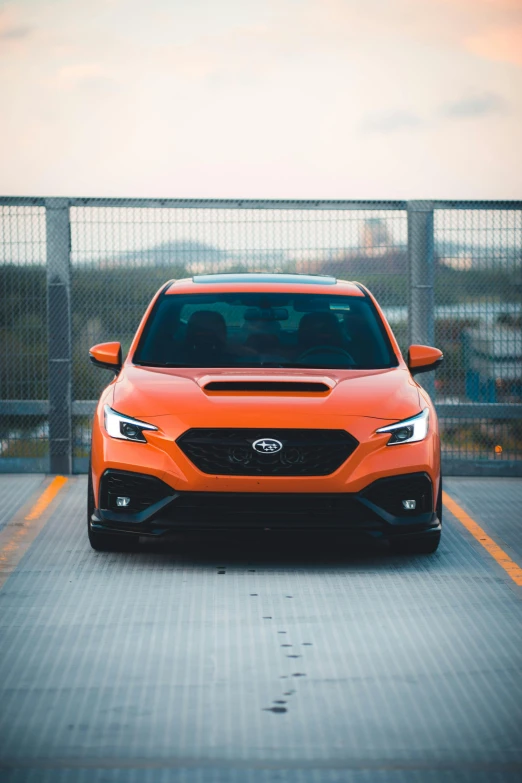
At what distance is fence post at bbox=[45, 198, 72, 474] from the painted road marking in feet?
3.27

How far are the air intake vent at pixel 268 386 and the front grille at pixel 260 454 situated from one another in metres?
0.39

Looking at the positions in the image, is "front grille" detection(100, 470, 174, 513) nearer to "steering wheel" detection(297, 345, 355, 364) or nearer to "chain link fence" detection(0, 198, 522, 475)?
"steering wheel" detection(297, 345, 355, 364)

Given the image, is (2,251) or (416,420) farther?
(2,251)

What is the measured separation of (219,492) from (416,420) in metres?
1.24

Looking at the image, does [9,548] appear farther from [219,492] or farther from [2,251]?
[2,251]

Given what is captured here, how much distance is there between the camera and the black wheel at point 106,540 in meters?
7.73

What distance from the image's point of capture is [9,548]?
8180mm

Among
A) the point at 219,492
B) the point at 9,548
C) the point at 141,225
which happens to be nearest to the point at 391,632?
the point at 219,492

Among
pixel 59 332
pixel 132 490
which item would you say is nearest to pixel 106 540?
pixel 132 490

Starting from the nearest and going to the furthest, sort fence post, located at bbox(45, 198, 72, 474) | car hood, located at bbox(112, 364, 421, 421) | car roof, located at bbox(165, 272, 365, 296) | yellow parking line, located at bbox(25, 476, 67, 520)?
car hood, located at bbox(112, 364, 421, 421)
car roof, located at bbox(165, 272, 365, 296)
yellow parking line, located at bbox(25, 476, 67, 520)
fence post, located at bbox(45, 198, 72, 474)

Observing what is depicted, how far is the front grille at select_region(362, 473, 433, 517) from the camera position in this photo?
23.8ft

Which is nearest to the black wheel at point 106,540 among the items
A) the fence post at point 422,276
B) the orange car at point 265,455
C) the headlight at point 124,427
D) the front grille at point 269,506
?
the orange car at point 265,455

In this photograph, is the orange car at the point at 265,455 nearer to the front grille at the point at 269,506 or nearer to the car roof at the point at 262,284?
the front grille at the point at 269,506

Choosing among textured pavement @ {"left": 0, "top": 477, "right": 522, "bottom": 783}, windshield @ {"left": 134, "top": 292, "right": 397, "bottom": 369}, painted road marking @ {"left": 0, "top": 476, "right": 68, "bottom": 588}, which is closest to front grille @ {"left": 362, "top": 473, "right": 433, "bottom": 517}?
textured pavement @ {"left": 0, "top": 477, "right": 522, "bottom": 783}
